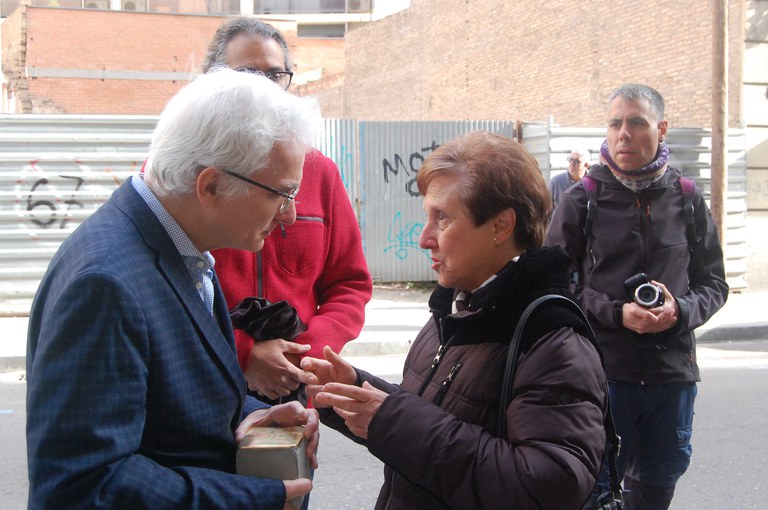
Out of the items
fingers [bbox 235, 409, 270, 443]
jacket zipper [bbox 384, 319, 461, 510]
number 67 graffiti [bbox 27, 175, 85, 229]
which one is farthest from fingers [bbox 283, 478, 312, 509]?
number 67 graffiti [bbox 27, 175, 85, 229]

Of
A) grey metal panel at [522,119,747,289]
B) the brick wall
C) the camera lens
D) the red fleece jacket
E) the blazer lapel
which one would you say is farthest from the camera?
the brick wall

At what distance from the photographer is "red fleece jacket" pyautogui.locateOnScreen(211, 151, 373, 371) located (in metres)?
2.52

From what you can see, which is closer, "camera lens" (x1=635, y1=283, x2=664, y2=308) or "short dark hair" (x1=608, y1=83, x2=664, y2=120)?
"camera lens" (x1=635, y1=283, x2=664, y2=308)

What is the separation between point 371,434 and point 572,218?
1.74 m

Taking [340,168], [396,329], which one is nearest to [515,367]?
[396,329]

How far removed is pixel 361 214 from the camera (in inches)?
484

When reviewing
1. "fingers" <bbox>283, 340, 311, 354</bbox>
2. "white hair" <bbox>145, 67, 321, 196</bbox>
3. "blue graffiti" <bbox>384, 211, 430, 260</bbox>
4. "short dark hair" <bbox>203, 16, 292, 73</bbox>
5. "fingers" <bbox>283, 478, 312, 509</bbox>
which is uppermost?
"short dark hair" <bbox>203, 16, 292, 73</bbox>

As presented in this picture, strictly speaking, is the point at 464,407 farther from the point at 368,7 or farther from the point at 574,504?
the point at 368,7

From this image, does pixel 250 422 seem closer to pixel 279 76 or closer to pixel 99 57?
pixel 279 76

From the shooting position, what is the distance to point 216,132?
168cm

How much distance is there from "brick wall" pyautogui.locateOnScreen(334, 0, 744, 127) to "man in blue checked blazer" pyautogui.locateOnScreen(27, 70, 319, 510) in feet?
41.7

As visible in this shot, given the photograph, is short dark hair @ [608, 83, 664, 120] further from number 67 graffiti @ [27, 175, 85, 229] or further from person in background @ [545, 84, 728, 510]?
number 67 graffiti @ [27, 175, 85, 229]

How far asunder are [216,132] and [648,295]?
1921 mm

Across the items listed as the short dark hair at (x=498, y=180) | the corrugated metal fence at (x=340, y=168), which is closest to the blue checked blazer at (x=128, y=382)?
the short dark hair at (x=498, y=180)
